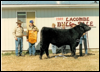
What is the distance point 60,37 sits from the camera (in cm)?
650

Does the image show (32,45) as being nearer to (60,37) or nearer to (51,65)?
(60,37)

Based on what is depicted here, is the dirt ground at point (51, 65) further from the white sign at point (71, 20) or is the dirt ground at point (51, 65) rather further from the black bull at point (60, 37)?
the white sign at point (71, 20)

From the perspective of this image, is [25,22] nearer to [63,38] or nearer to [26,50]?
[26,50]

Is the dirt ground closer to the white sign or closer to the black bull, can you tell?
the black bull

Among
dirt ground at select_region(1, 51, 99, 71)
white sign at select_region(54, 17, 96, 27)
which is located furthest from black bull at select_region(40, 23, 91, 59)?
white sign at select_region(54, 17, 96, 27)

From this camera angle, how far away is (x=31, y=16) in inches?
327

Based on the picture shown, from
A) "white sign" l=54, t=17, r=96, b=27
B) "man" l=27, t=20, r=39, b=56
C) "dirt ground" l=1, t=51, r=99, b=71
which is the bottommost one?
"dirt ground" l=1, t=51, r=99, b=71

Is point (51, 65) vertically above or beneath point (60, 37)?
beneath

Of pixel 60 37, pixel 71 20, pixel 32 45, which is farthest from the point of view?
pixel 71 20

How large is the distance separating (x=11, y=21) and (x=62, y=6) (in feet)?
10.2

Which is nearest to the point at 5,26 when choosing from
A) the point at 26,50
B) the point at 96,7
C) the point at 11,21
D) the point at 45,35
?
the point at 11,21

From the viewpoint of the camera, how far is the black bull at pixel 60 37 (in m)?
6.39

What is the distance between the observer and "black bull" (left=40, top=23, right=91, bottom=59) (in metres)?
6.39

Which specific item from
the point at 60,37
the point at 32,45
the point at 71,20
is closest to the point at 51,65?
the point at 60,37
